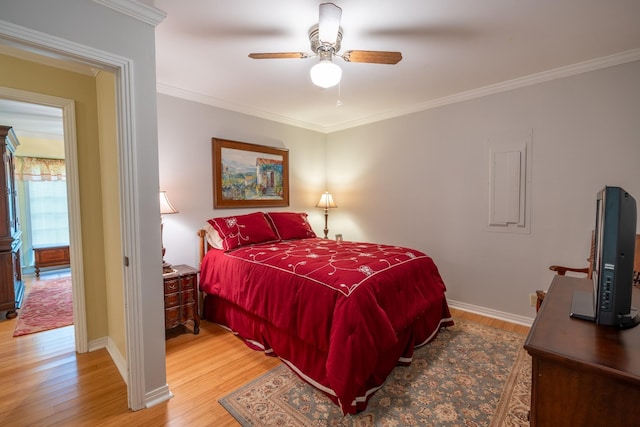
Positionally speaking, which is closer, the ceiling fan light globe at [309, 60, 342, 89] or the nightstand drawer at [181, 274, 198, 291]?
the ceiling fan light globe at [309, 60, 342, 89]

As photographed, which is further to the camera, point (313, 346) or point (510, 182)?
point (510, 182)

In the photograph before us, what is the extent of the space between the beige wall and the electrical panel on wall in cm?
380

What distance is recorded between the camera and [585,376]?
2.74 ft

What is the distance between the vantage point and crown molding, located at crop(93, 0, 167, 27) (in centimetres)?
159

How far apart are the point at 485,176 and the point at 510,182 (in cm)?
25

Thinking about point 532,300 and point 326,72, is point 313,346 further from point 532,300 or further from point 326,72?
point 532,300

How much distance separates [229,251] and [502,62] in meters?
3.09

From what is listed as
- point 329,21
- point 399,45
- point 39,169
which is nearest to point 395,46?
point 399,45

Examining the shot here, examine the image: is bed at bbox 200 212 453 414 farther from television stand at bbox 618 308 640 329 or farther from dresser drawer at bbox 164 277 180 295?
television stand at bbox 618 308 640 329

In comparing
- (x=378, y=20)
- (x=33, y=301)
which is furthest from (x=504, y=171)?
(x=33, y=301)

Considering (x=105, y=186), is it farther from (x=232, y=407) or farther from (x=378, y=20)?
(x=378, y=20)

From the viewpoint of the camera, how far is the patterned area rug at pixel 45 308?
295 centimetres

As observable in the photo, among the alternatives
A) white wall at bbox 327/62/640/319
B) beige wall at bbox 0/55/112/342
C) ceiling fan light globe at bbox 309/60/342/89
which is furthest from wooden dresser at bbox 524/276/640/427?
beige wall at bbox 0/55/112/342

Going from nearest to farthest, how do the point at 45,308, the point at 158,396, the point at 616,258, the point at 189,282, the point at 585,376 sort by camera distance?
1. the point at 585,376
2. the point at 616,258
3. the point at 158,396
4. the point at 189,282
5. the point at 45,308
